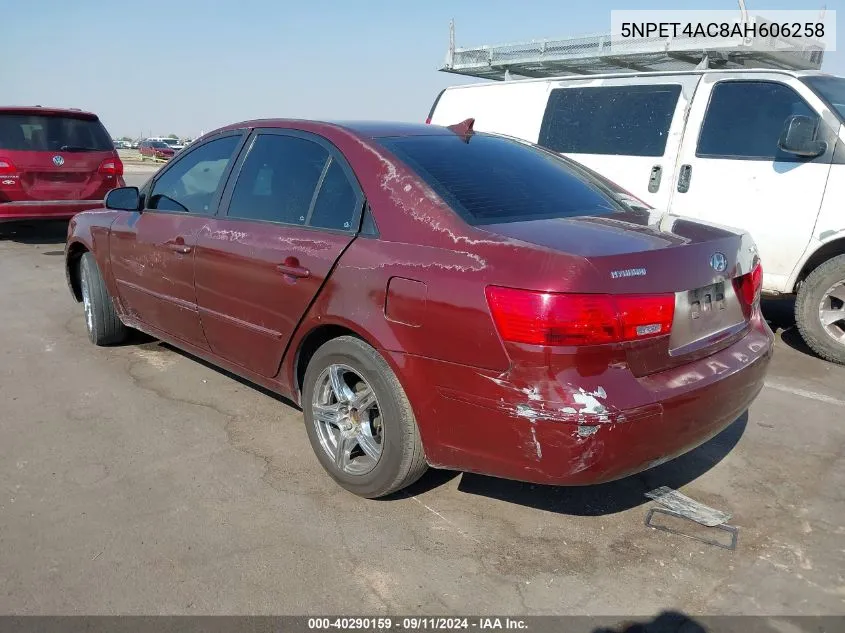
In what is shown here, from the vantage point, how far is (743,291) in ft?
10.00

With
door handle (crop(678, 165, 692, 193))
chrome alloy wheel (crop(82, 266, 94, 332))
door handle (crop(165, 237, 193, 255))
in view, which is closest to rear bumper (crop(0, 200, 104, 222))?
chrome alloy wheel (crop(82, 266, 94, 332))

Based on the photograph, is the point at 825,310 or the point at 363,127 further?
the point at 825,310

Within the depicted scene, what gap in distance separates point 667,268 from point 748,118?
362 cm

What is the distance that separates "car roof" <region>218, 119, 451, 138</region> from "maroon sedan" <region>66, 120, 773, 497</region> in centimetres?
2

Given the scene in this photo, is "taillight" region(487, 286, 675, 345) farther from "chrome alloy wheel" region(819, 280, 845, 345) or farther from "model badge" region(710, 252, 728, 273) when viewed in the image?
"chrome alloy wheel" region(819, 280, 845, 345)

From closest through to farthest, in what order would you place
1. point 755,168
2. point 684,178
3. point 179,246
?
A: point 179,246 < point 755,168 < point 684,178

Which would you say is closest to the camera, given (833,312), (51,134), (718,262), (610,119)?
(718,262)

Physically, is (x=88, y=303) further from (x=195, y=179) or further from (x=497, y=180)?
(x=497, y=180)

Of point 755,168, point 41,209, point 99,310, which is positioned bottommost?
point 99,310

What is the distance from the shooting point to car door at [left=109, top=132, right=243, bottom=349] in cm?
394

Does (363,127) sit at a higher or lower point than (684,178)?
higher

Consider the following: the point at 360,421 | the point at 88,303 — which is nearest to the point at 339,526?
the point at 360,421

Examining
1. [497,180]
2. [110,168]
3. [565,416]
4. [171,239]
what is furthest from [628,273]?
[110,168]

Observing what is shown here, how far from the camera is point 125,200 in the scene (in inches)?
177
